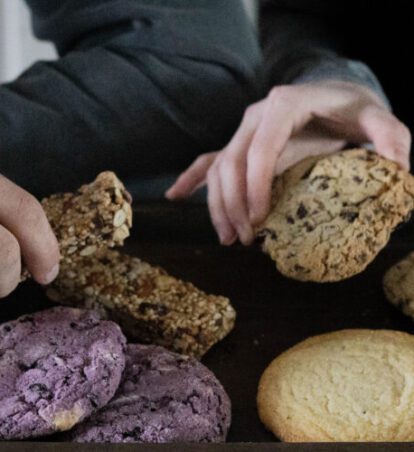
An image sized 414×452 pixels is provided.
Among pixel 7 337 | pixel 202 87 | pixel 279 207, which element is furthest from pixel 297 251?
pixel 202 87

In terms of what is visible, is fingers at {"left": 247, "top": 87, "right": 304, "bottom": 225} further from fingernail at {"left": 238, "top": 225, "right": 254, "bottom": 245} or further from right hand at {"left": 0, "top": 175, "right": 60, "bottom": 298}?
right hand at {"left": 0, "top": 175, "right": 60, "bottom": 298}

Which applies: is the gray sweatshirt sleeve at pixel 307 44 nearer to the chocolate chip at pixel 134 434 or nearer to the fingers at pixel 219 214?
the fingers at pixel 219 214

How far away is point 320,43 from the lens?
170cm

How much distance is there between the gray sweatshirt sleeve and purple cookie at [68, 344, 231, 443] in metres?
0.74

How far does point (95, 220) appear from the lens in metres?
0.88

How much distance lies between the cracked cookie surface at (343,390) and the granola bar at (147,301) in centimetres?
11

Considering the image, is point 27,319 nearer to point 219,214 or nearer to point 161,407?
point 161,407

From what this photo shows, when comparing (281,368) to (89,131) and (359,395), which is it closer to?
(359,395)

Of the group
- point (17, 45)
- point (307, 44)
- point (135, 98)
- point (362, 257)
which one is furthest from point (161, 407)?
point (17, 45)

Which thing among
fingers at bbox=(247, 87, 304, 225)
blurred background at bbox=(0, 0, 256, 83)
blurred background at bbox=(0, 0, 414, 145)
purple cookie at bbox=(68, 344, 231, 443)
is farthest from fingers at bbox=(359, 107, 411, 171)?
blurred background at bbox=(0, 0, 256, 83)

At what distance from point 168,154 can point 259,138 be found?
0.46 m

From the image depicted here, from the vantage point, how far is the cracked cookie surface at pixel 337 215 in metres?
0.99

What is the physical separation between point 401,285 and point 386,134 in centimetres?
21

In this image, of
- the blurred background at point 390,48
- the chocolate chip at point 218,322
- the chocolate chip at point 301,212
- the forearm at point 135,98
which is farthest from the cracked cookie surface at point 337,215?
the blurred background at point 390,48
